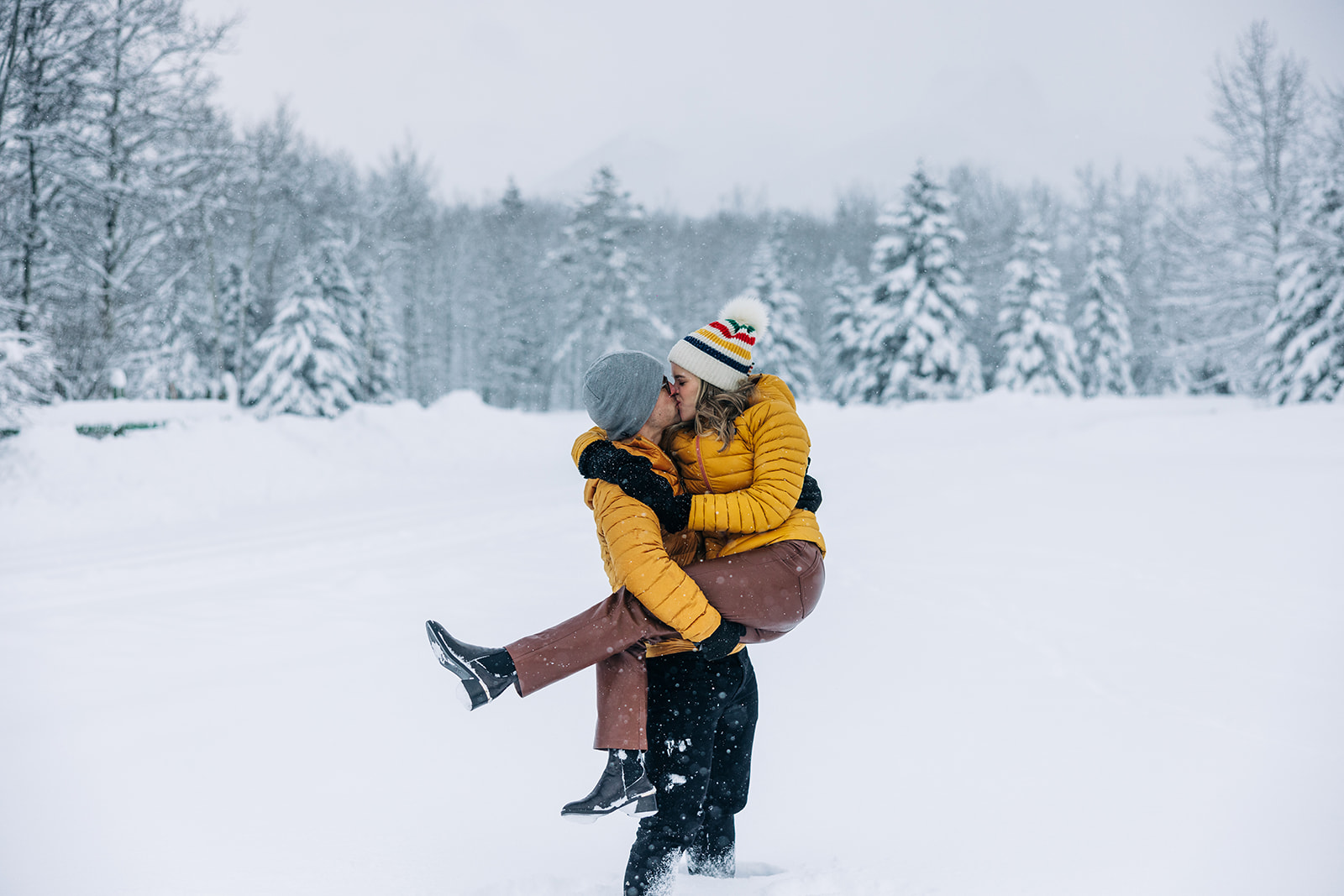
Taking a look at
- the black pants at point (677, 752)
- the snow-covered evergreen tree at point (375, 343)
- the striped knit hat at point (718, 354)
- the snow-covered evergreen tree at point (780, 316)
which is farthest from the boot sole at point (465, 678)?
the snow-covered evergreen tree at point (780, 316)

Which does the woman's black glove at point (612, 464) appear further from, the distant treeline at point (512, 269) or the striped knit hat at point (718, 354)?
the distant treeline at point (512, 269)

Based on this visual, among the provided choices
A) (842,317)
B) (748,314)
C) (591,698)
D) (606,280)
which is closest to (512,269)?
(606,280)

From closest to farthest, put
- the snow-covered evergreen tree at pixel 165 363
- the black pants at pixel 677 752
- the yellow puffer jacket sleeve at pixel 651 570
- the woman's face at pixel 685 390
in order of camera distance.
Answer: the yellow puffer jacket sleeve at pixel 651 570
the black pants at pixel 677 752
the woman's face at pixel 685 390
the snow-covered evergreen tree at pixel 165 363

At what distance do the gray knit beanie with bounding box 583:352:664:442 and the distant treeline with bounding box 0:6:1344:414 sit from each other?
367 inches

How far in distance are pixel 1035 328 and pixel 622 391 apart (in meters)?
30.2

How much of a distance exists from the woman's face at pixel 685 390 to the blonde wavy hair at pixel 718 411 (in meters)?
0.01

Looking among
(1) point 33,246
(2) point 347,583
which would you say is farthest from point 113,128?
(2) point 347,583

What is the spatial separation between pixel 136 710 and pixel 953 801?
3.83 metres

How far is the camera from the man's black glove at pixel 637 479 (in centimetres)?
226

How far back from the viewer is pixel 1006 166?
58.5 metres

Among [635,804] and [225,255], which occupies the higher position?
[225,255]

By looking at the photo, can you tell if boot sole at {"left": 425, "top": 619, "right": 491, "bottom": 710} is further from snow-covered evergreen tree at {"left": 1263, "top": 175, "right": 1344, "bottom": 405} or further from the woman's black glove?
snow-covered evergreen tree at {"left": 1263, "top": 175, "right": 1344, "bottom": 405}

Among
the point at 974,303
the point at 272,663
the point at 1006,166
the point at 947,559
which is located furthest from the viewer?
the point at 1006,166

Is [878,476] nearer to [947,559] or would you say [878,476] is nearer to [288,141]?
[947,559]
